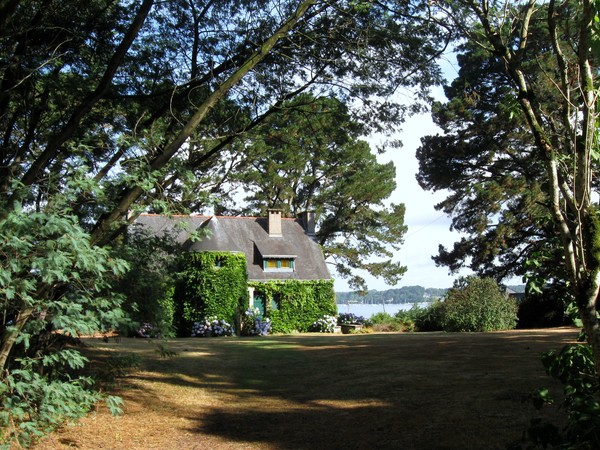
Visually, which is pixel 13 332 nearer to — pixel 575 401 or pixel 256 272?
pixel 575 401

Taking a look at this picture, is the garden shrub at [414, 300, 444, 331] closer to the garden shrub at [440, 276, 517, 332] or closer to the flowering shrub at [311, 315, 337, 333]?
the garden shrub at [440, 276, 517, 332]

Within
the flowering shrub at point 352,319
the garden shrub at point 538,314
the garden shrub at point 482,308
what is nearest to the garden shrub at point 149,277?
the garden shrub at point 482,308

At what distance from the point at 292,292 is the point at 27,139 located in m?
21.8

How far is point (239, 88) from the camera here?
1178 centimetres

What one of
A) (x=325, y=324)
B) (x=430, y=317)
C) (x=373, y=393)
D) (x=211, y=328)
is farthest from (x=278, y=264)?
(x=373, y=393)

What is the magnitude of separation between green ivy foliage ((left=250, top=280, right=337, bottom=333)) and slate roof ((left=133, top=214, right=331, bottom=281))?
1.55 feet

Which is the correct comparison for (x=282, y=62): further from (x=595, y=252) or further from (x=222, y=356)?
(x=595, y=252)

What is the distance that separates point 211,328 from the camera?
2842 cm

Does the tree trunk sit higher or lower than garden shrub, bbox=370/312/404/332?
higher

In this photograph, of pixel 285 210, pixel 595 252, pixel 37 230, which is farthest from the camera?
pixel 285 210

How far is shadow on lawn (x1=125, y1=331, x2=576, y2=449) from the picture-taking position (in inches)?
276

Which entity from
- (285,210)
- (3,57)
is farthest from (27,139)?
(285,210)

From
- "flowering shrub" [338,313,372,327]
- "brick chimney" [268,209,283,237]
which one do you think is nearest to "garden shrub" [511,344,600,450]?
"flowering shrub" [338,313,372,327]

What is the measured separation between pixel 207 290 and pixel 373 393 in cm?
2058
